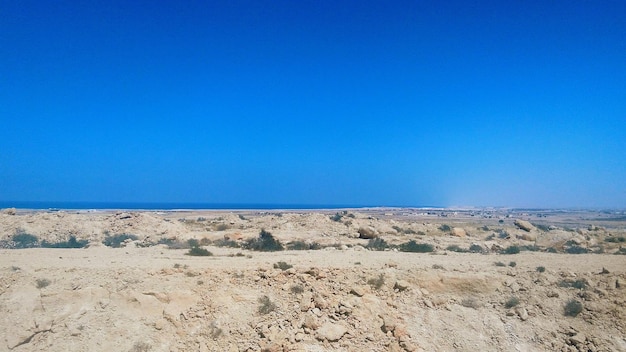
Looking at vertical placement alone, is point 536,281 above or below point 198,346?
above

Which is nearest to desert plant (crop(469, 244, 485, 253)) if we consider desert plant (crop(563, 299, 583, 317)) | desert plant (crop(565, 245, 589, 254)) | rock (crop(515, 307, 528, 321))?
desert plant (crop(565, 245, 589, 254))

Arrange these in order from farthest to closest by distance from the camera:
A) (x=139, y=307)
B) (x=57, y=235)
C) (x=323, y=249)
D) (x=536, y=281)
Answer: (x=57, y=235) < (x=323, y=249) < (x=536, y=281) < (x=139, y=307)

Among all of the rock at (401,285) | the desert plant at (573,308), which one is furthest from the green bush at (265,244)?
the desert plant at (573,308)

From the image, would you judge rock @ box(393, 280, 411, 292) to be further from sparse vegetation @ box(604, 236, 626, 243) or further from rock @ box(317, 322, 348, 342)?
Result: sparse vegetation @ box(604, 236, 626, 243)

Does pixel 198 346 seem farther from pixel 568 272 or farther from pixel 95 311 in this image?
pixel 568 272

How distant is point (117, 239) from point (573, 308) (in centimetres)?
2368

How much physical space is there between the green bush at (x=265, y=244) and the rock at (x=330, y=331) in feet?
33.0

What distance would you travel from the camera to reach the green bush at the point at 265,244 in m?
22.2

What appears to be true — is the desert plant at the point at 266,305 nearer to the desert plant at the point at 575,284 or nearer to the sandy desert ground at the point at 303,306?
the sandy desert ground at the point at 303,306

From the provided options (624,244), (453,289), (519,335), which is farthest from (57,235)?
(624,244)

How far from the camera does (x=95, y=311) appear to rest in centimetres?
1221

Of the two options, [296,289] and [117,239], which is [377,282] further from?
[117,239]

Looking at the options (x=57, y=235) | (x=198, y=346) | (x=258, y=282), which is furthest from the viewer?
(x=57, y=235)

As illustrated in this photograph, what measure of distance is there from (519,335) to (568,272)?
524cm
